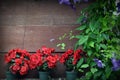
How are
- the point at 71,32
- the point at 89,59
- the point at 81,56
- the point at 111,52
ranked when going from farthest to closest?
the point at 71,32
the point at 81,56
the point at 89,59
the point at 111,52

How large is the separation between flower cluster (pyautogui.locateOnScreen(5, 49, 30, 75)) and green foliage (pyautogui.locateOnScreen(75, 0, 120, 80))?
0.53m

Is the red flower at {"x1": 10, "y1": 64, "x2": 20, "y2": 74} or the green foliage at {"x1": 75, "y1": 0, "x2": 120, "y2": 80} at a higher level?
the green foliage at {"x1": 75, "y1": 0, "x2": 120, "y2": 80}

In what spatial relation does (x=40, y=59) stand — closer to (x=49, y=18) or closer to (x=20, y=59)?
(x=20, y=59)

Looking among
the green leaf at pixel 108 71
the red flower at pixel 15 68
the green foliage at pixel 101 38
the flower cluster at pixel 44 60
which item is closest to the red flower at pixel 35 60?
the flower cluster at pixel 44 60

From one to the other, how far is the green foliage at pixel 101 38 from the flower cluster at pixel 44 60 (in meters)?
0.27

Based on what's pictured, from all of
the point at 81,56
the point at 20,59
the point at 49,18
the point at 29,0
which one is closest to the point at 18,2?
the point at 29,0

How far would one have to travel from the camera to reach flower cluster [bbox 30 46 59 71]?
9.89 ft

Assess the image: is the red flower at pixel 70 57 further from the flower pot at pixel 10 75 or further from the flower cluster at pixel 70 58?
the flower pot at pixel 10 75

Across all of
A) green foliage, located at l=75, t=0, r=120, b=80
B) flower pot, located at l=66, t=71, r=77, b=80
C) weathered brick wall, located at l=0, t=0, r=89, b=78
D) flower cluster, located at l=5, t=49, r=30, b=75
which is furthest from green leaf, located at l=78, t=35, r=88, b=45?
flower cluster, located at l=5, t=49, r=30, b=75

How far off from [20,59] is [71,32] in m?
0.60

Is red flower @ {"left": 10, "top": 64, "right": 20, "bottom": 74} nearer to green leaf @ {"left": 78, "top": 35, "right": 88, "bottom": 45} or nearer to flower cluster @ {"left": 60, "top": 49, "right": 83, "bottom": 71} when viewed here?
flower cluster @ {"left": 60, "top": 49, "right": 83, "bottom": 71}

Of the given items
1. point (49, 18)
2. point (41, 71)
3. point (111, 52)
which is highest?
point (49, 18)

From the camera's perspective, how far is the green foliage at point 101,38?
2.72 meters

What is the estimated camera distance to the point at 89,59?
2.84 m
